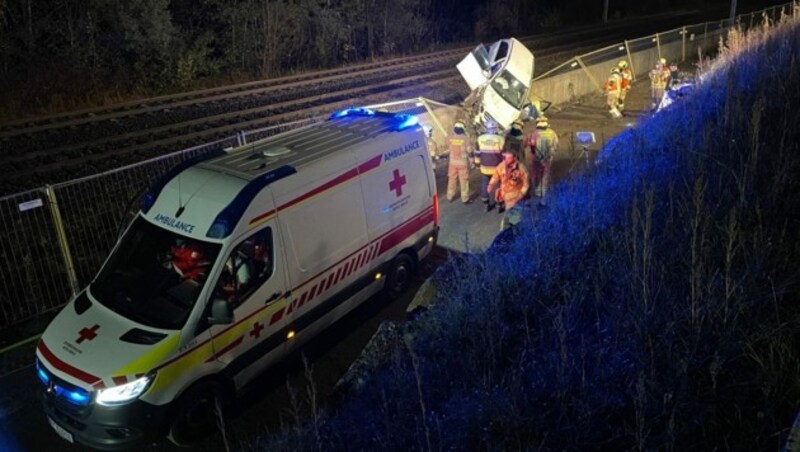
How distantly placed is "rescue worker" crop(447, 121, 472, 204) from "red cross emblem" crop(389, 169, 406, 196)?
2.79 metres

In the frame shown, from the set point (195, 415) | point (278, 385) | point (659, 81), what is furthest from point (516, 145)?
point (659, 81)

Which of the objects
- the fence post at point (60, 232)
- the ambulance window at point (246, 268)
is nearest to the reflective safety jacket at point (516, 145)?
the ambulance window at point (246, 268)

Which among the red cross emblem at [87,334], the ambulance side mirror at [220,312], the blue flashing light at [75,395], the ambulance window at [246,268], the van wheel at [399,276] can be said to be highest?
the ambulance window at [246,268]

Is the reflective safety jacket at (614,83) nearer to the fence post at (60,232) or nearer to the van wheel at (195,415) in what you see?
the fence post at (60,232)

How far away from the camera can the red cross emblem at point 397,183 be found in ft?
24.2

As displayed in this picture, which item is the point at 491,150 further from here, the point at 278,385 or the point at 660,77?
the point at 660,77

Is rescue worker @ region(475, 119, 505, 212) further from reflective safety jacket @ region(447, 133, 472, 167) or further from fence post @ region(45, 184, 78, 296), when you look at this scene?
fence post @ region(45, 184, 78, 296)

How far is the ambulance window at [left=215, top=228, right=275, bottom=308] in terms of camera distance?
18.4ft

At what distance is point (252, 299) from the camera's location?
573cm

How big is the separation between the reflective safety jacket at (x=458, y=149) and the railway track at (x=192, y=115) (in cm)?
722

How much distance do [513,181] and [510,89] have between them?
3962 millimetres

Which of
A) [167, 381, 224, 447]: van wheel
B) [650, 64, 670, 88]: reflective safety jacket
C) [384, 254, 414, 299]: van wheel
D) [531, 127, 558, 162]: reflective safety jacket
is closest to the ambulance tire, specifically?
[384, 254, 414, 299]: van wheel

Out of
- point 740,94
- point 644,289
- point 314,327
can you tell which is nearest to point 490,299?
point 644,289

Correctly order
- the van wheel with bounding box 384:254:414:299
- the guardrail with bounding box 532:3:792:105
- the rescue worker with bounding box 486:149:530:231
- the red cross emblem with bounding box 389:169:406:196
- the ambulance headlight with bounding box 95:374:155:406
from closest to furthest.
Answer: the ambulance headlight with bounding box 95:374:155:406 → the red cross emblem with bounding box 389:169:406:196 → the van wheel with bounding box 384:254:414:299 → the rescue worker with bounding box 486:149:530:231 → the guardrail with bounding box 532:3:792:105
